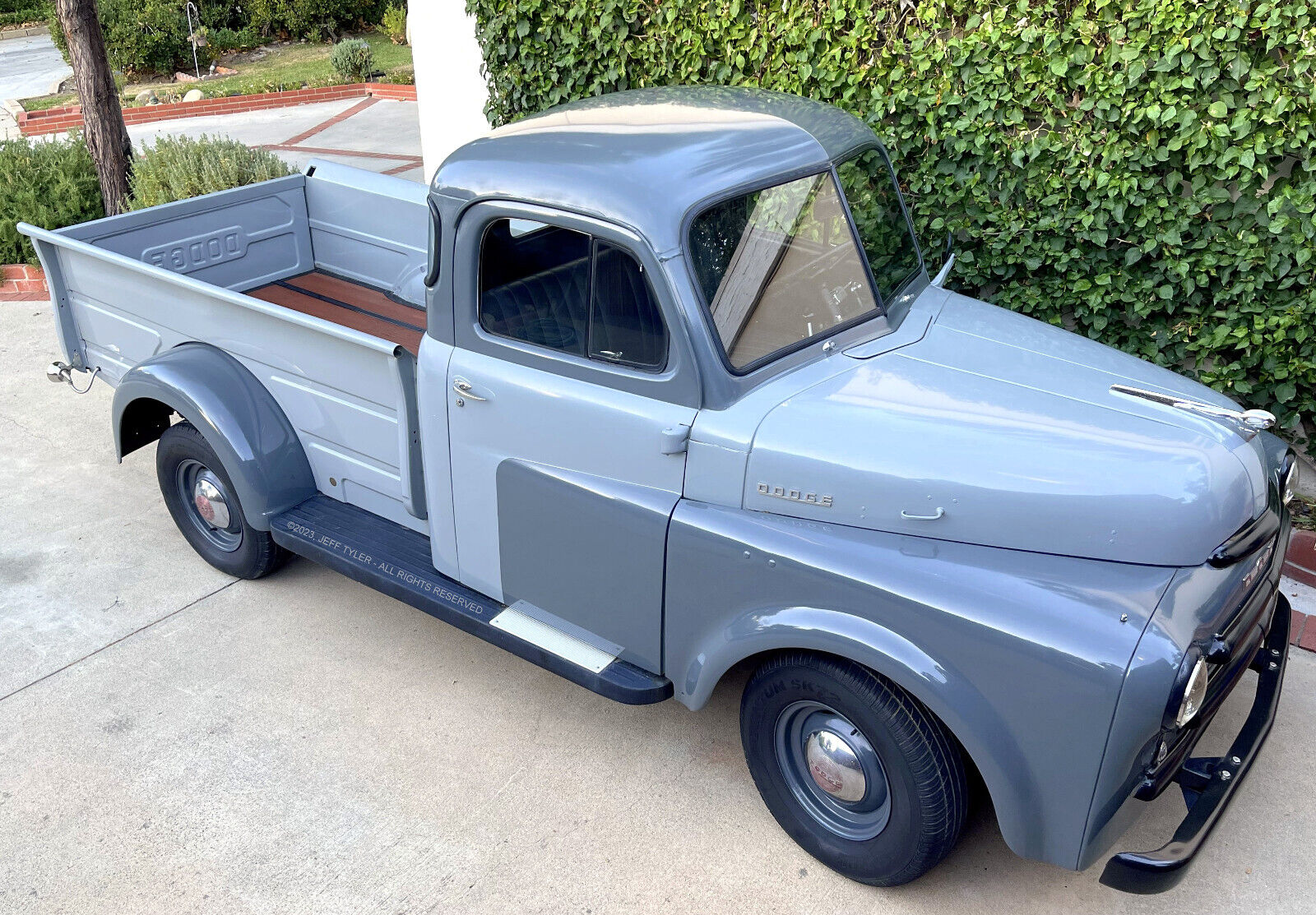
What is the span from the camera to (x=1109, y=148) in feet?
15.0

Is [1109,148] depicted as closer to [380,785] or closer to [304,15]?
[380,785]

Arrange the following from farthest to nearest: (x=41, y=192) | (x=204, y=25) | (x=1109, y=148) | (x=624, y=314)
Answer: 1. (x=204, y=25)
2. (x=41, y=192)
3. (x=1109, y=148)
4. (x=624, y=314)

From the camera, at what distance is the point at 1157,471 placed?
2666mm

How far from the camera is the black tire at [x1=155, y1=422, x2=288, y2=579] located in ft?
14.1

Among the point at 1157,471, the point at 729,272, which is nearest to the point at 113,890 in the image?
the point at 729,272

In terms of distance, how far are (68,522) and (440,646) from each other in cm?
209

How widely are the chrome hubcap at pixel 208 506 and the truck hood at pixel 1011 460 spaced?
2.42 m

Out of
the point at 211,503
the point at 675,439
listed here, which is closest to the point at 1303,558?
the point at 675,439

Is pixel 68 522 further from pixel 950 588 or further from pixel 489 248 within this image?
pixel 950 588

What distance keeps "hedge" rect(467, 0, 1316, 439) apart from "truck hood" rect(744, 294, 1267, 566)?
160 centimetres

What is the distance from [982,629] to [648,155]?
161cm

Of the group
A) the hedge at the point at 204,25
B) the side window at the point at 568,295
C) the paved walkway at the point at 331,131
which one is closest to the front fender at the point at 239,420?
the side window at the point at 568,295

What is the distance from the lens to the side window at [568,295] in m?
3.02

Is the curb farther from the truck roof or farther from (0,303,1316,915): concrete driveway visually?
the truck roof
